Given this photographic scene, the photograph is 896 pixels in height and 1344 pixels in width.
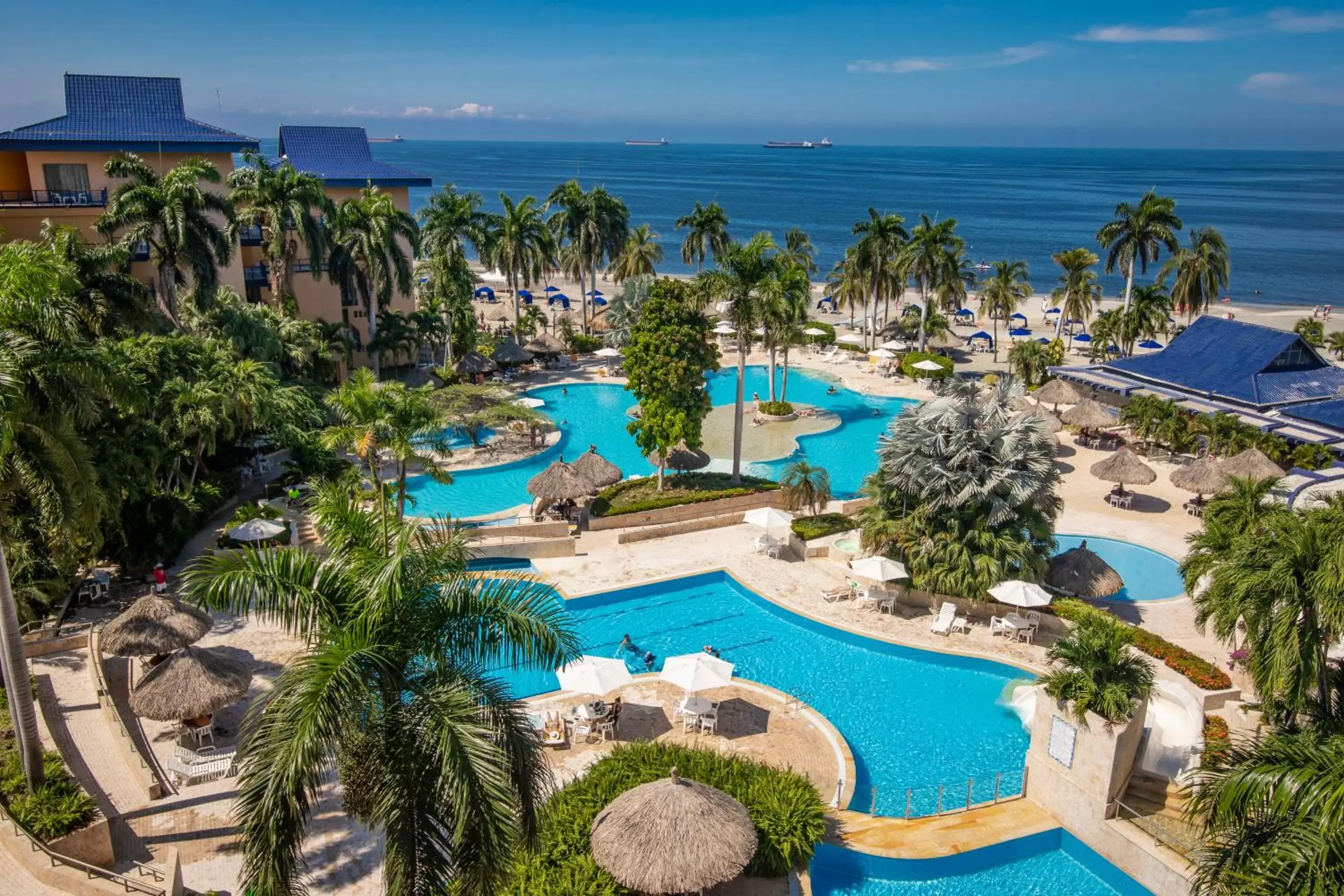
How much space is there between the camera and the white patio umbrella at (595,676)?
19.1m

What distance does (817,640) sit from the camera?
23.9m

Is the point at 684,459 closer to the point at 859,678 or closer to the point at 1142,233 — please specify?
the point at 859,678

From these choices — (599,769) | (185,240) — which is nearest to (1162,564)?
(599,769)

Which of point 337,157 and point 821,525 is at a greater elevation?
point 337,157

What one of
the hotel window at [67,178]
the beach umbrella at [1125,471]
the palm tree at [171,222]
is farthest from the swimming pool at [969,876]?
the hotel window at [67,178]

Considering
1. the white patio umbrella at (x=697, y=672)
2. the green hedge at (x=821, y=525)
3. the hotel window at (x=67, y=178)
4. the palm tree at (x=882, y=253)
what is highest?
the hotel window at (x=67, y=178)

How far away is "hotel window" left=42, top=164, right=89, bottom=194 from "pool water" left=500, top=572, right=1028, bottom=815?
29083 millimetres

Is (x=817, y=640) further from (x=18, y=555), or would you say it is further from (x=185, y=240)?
(x=185, y=240)

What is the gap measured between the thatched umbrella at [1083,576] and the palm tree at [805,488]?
7904 mm

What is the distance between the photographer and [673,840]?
13633mm

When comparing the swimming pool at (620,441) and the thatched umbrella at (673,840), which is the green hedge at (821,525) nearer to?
the swimming pool at (620,441)

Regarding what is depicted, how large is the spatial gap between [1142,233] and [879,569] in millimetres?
36193

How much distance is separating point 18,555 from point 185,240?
50.5 ft

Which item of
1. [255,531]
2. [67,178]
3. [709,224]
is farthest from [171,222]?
[709,224]
